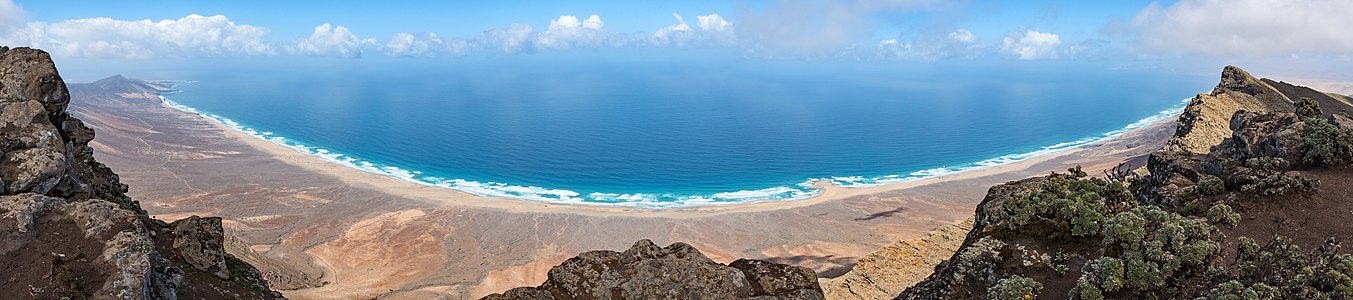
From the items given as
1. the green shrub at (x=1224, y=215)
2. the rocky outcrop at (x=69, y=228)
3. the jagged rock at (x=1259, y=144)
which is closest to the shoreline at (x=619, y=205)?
the jagged rock at (x=1259, y=144)

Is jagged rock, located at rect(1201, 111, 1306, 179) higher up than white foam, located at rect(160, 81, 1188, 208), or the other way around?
jagged rock, located at rect(1201, 111, 1306, 179)

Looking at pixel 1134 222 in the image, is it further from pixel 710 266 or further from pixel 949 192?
pixel 949 192

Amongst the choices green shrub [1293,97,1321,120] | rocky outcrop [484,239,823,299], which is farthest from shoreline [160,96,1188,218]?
rocky outcrop [484,239,823,299]

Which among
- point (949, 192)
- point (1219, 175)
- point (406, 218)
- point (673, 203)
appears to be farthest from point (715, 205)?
point (1219, 175)

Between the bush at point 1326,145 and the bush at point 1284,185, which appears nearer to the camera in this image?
the bush at point 1284,185

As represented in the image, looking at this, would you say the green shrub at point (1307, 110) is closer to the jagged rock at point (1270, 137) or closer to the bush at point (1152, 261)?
the jagged rock at point (1270, 137)

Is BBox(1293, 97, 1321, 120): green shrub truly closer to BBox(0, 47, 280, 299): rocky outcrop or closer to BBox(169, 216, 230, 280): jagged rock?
BBox(0, 47, 280, 299): rocky outcrop
